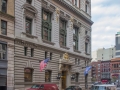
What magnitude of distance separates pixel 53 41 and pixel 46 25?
3.56 meters

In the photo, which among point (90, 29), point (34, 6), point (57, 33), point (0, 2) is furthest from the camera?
point (90, 29)

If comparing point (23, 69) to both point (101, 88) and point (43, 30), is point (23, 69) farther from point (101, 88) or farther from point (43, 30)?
point (101, 88)

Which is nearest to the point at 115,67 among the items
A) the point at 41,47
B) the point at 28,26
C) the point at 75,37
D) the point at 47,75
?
the point at 75,37

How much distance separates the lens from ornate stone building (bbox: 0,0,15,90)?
37938 mm

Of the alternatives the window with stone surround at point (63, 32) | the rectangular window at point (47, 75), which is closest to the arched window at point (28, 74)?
the rectangular window at point (47, 75)

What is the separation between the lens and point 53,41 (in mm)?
52500

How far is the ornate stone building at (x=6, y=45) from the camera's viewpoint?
37.9 m

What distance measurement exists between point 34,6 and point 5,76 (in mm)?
13838

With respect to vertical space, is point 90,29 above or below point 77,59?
above

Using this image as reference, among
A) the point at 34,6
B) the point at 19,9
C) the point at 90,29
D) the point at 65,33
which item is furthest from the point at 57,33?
the point at 90,29

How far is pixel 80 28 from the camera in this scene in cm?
6631

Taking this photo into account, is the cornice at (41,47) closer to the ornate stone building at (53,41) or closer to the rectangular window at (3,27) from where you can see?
the ornate stone building at (53,41)

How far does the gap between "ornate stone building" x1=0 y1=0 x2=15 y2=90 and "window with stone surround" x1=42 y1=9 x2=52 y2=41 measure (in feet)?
34.5

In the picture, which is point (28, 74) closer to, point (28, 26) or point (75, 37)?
point (28, 26)
